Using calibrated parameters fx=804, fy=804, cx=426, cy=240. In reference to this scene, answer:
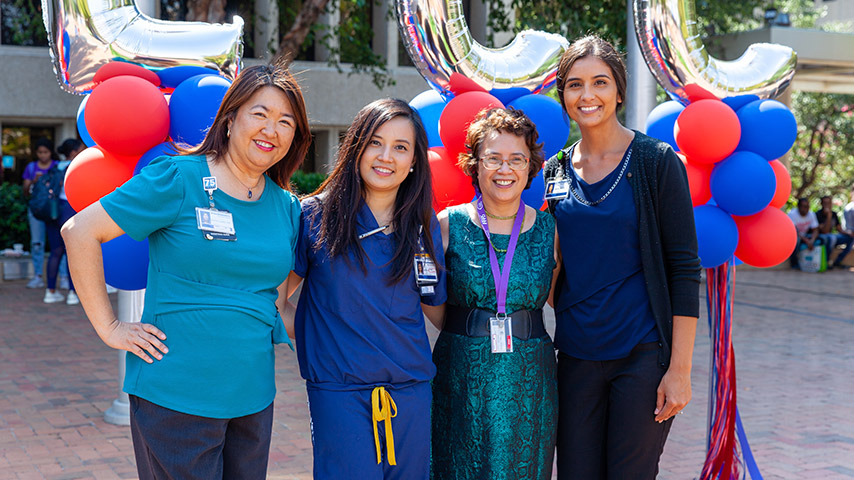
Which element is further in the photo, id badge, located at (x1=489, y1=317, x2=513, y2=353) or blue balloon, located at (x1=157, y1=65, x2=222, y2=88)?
blue balloon, located at (x1=157, y1=65, x2=222, y2=88)

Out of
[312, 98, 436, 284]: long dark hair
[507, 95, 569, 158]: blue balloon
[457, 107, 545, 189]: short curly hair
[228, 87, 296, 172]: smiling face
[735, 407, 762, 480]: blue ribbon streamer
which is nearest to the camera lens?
[228, 87, 296, 172]: smiling face

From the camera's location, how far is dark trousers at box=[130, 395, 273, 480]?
226 centimetres

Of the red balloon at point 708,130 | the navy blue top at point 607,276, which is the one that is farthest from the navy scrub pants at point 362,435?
the red balloon at point 708,130

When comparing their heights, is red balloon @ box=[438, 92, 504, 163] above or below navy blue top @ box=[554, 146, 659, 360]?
above

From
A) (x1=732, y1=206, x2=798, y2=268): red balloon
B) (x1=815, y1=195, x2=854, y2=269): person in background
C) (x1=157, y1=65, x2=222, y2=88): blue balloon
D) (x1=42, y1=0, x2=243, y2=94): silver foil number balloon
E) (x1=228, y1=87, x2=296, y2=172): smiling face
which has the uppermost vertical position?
(x1=42, y1=0, x2=243, y2=94): silver foil number balloon

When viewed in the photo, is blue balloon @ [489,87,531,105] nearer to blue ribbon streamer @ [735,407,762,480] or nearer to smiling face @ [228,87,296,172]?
smiling face @ [228,87,296,172]

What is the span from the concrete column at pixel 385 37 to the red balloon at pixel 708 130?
1346cm

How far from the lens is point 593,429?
275 centimetres

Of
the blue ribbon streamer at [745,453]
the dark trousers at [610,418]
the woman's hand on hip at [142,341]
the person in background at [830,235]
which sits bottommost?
the person in background at [830,235]

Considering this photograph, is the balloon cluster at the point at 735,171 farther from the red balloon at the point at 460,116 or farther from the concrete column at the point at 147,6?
the concrete column at the point at 147,6

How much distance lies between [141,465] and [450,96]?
6.53 feet

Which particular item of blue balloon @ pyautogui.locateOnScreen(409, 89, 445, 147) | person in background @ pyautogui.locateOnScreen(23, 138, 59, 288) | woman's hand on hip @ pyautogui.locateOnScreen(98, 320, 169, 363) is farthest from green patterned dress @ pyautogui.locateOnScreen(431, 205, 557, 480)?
person in background @ pyautogui.locateOnScreen(23, 138, 59, 288)

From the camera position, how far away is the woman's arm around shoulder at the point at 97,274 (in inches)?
87.5

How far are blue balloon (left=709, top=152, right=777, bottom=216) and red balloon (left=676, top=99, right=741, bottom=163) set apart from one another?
0.22 ft
